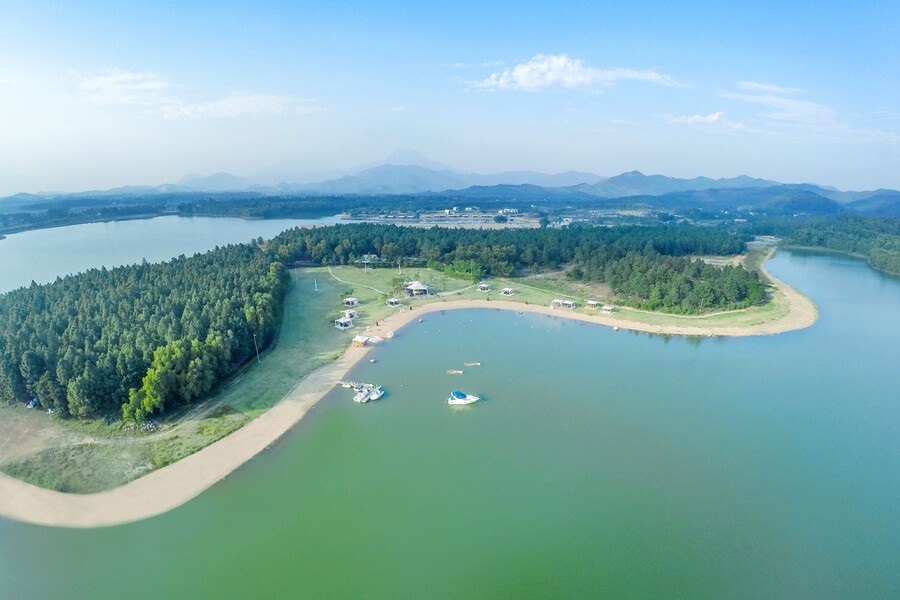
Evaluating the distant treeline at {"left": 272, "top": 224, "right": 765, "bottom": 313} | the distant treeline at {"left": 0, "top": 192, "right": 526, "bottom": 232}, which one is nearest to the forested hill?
the distant treeline at {"left": 272, "top": 224, "right": 765, "bottom": 313}

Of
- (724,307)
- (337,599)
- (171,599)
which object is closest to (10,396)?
(171,599)

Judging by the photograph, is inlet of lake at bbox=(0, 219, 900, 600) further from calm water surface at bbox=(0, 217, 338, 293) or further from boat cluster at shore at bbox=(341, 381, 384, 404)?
calm water surface at bbox=(0, 217, 338, 293)

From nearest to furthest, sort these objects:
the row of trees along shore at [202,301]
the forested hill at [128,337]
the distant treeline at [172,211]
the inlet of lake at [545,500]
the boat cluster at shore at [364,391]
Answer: the inlet of lake at [545,500] < the forested hill at [128,337] < the row of trees along shore at [202,301] < the boat cluster at shore at [364,391] < the distant treeline at [172,211]

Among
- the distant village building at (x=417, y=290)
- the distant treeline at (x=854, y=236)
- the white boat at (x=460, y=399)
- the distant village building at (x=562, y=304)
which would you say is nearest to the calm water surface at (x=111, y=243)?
the distant village building at (x=417, y=290)

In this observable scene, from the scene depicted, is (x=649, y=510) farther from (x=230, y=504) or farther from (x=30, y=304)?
(x=30, y=304)

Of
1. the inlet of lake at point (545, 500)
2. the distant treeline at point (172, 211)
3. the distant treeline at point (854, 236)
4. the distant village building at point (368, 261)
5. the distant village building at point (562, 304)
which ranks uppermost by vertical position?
the distant treeline at point (172, 211)

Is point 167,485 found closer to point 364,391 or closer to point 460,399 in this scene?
point 364,391

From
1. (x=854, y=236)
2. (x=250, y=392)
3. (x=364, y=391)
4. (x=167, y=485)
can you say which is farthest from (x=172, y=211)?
(x=854, y=236)

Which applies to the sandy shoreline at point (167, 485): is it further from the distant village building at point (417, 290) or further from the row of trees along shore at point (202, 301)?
the distant village building at point (417, 290)
